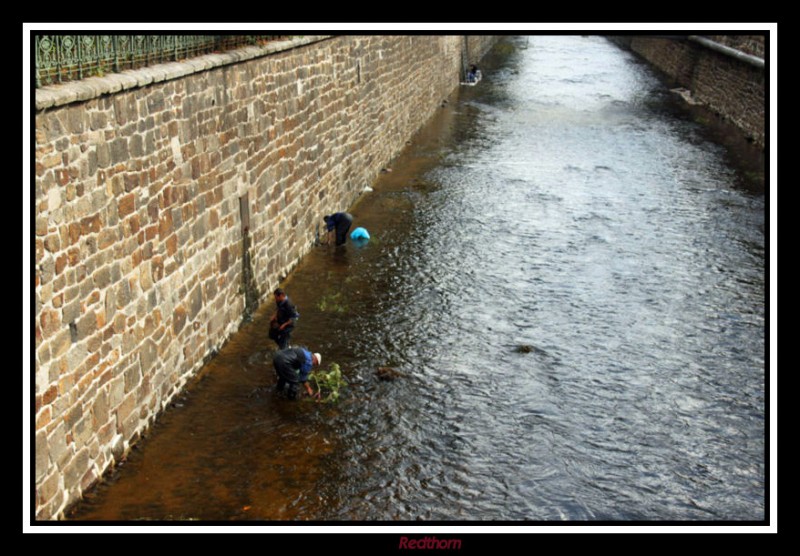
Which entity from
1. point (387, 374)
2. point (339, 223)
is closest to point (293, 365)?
point (387, 374)

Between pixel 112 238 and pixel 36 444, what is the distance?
2.52 metres

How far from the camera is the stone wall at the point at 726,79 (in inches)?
1249

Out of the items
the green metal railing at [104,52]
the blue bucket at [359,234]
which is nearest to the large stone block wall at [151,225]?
the green metal railing at [104,52]

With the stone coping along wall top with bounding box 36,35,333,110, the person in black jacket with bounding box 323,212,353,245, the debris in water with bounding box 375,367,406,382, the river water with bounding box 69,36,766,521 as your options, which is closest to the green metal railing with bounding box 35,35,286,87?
the stone coping along wall top with bounding box 36,35,333,110

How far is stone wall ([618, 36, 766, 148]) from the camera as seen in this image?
31.7 meters

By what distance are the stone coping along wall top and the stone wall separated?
19285mm

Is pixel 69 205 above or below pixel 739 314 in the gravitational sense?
above

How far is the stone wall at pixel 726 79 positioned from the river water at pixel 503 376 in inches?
302

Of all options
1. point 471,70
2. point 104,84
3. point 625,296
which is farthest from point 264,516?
point 471,70

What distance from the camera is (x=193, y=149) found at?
12.4m

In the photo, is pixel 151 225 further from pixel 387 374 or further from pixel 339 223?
pixel 339 223

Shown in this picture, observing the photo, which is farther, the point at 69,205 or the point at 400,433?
the point at 400,433

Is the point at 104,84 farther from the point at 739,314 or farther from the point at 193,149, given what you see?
the point at 739,314

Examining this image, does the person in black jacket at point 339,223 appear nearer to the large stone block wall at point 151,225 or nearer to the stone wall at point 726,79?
the large stone block wall at point 151,225
